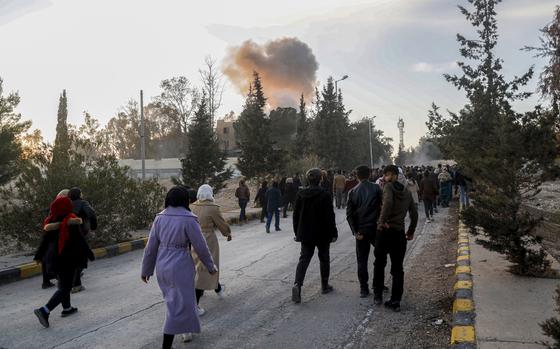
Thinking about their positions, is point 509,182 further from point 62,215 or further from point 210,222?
point 62,215

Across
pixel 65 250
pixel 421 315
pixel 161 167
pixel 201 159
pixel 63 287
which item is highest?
pixel 161 167

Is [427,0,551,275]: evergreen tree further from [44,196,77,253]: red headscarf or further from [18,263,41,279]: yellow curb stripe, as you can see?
[18,263,41,279]: yellow curb stripe

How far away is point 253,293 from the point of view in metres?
6.87

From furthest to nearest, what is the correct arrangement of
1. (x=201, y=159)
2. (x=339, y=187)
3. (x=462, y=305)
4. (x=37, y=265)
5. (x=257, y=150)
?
1. (x=257, y=150)
2. (x=201, y=159)
3. (x=339, y=187)
4. (x=37, y=265)
5. (x=462, y=305)

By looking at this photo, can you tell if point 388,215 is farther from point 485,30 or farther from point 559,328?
point 485,30

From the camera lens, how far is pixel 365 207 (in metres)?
6.40

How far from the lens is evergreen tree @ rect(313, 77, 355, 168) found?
48.0m

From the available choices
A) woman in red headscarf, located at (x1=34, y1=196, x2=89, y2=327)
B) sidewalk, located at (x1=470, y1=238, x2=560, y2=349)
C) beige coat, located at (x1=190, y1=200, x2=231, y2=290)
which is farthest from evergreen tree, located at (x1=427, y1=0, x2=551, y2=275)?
woman in red headscarf, located at (x1=34, y1=196, x2=89, y2=327)

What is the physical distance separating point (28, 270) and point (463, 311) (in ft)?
25.9

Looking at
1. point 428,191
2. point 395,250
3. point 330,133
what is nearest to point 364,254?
point 395,250

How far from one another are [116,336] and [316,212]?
297 centimetres

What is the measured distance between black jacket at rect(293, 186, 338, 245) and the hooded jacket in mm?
900

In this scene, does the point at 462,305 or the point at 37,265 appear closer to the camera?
the point at 462,305

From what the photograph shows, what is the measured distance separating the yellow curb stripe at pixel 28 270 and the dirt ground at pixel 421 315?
694 cm
